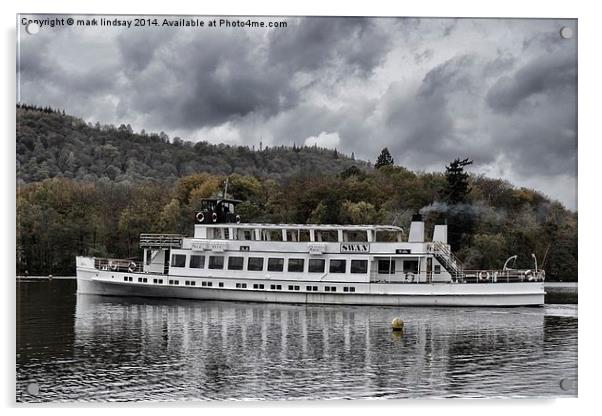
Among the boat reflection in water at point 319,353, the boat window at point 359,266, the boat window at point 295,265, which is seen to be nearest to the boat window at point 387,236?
the boat window at point 359,266

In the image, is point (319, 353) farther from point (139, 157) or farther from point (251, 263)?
point (139, 157)

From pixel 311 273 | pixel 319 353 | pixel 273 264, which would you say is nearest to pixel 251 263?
pixel 273 264

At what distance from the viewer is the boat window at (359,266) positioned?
33.7 metres

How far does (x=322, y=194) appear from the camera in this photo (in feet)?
170

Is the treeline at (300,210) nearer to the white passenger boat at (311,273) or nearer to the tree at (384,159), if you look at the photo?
the tree at (384,159)

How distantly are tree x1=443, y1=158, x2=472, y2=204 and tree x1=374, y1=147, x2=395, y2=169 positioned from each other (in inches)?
117

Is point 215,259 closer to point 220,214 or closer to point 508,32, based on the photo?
point 220,214

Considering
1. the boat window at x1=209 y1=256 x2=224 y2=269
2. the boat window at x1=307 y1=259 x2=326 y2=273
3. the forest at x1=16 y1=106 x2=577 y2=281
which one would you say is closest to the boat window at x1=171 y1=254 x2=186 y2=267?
the boat window at x1=209 y1=256 x2=224 y2=269

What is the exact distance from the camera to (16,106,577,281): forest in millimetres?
41438

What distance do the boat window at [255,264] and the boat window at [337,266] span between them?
9.35 feet

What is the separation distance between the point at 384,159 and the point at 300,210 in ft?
34.6

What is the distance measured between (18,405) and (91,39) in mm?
8683

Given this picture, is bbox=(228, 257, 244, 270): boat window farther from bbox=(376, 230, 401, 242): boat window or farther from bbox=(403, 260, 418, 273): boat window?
bbox=(376, 230, 401, 242): boat window
